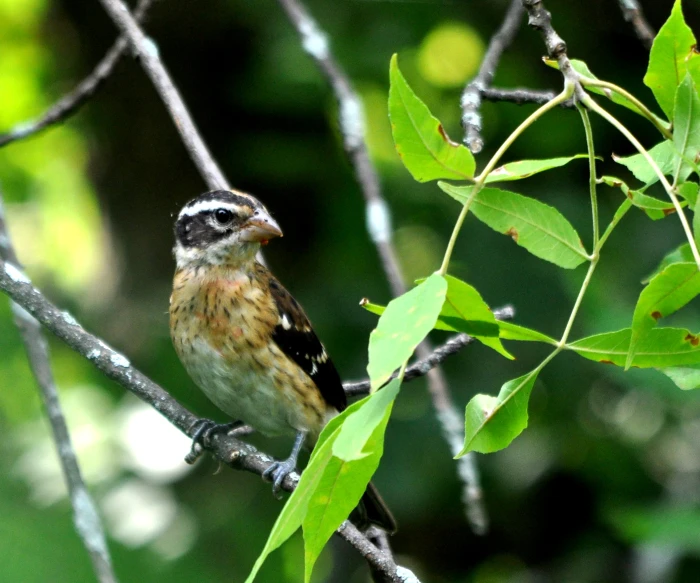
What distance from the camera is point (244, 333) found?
3.84 metres

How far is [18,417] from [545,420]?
3.10m

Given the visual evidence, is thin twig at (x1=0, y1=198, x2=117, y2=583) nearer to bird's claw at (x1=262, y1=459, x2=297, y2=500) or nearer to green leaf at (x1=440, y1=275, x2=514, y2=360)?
bird's claw at (x1=262, y1=459, x2=297, y2=500)

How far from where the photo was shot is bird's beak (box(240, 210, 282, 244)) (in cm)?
375

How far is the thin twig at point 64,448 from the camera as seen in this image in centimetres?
275

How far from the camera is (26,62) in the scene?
7176mm

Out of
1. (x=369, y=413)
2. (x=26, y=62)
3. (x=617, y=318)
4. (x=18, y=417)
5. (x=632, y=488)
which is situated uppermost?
(x=26, y=62)

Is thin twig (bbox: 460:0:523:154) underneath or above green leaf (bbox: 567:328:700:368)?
above

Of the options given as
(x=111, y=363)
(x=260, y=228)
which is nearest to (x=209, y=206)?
(x=260, y=228)

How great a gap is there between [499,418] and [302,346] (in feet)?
8.15

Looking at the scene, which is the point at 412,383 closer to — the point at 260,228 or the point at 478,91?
the point at 260,228

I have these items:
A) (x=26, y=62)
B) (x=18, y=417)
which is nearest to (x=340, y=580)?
(x=18, y=417)

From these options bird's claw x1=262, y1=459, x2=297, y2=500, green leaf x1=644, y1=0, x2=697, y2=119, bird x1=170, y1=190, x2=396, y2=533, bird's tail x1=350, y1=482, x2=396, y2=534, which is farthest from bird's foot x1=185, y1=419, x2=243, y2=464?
green leaf x1=644, y1=0, x2=697, y2=119

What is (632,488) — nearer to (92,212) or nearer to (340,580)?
(340,580)

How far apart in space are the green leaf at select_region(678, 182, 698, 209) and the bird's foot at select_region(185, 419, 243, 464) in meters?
1.61
